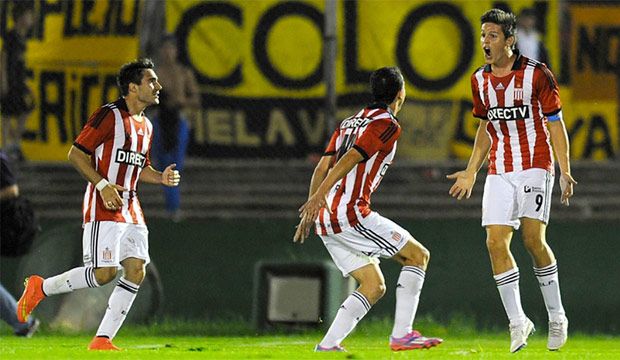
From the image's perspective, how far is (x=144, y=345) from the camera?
11617mm

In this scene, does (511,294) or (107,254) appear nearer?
(511,294)

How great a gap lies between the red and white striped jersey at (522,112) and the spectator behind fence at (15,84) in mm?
6441

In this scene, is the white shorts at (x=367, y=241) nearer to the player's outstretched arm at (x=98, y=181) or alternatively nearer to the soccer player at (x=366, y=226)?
the soccer player at (x=366, y=226)

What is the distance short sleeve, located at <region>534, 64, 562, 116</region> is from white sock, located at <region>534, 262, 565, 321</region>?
0.91m

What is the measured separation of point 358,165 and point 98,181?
1561mm

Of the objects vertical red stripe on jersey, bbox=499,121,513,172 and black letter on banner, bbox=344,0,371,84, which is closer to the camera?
vertical red stripe on jersey, bbox=499,121,513,172

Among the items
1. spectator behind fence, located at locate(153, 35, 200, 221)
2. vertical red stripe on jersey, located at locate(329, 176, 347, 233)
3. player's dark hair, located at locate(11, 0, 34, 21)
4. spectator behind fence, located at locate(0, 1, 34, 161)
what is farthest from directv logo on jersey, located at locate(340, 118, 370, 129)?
player's dark hair, located at locate(11, 0, 34, 21)

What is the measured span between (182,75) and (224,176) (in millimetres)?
1018

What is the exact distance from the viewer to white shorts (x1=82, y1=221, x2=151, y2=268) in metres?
10.1

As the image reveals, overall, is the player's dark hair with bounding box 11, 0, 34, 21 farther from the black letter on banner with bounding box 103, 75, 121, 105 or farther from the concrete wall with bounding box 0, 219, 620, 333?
the concrete wall with bounding box 0, 219, 620, 333

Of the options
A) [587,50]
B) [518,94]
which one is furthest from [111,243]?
[587,50]

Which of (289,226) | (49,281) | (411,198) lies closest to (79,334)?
(289,226)

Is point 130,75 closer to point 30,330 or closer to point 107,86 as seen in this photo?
point 30,330

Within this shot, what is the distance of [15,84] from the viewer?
15438 mm
